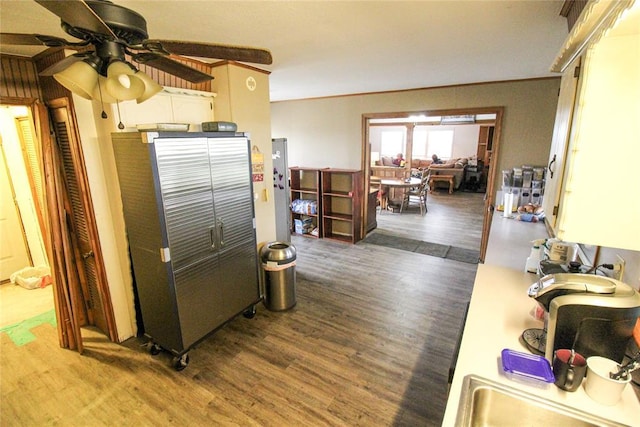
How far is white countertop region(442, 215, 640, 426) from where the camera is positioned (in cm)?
103

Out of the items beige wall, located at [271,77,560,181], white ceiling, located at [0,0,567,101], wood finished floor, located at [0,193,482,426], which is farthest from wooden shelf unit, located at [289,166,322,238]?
white ceiling, located at [0,0,567,101]

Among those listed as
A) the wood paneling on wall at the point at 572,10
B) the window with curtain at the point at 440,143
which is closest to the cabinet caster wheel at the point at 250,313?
the wood paneling on wall at the point at 572,10

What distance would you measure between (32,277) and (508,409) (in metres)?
5.00

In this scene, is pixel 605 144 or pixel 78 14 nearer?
pixel 78 14

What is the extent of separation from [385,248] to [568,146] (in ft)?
12.1

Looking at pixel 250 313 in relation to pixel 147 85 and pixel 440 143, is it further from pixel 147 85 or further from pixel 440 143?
pixel 440 143

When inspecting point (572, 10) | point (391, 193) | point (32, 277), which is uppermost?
point (572, 10)

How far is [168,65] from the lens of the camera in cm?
157

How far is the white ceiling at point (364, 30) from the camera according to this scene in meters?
1.64

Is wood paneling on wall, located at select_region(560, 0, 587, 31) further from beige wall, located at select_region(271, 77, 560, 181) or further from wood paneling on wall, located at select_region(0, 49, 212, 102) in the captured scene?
wood paneling on wall, located at select_region(0, 49, 212, 102)

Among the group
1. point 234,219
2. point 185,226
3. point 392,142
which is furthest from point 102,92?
point 392,142

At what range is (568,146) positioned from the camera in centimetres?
125

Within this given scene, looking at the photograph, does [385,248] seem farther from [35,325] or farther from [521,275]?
[35,325]

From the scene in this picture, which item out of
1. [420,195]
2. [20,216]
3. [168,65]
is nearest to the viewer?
[168,65]
